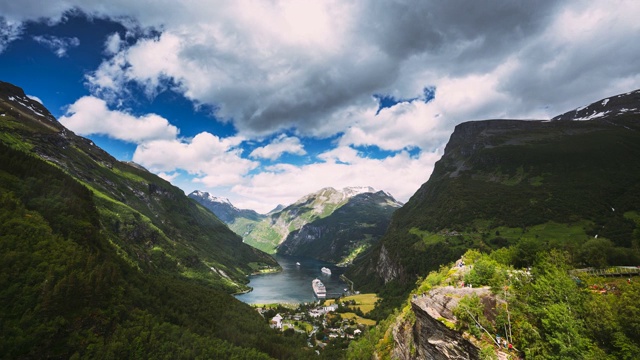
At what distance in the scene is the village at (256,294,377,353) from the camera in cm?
13150

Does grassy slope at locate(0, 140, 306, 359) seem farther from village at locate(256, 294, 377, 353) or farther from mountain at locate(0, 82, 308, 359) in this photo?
village at locate(256, 294, 377, 353)

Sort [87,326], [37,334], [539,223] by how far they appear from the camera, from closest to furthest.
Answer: [37,334] → [87,326] → [539,223]

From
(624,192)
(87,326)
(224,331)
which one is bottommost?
(224,331)

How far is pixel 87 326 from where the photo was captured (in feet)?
203

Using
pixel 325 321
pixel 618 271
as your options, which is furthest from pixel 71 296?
pixel 325 321

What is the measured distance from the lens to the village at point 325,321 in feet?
431

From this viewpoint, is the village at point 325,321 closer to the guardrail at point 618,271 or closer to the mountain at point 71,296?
the mountain at point 71,296

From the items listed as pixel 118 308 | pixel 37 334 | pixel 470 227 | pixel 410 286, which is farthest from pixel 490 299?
pixel 470 227

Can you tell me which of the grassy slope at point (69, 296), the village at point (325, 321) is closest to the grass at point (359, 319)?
the village at point (325, 321)

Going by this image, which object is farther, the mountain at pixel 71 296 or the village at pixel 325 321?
the village at pixel 325 321

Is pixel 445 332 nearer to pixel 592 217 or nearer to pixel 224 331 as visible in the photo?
pixel 224 331

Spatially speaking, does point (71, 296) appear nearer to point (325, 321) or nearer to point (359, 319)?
point (325, 321)

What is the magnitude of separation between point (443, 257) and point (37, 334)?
17035 cm

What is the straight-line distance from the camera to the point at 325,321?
156000mm
